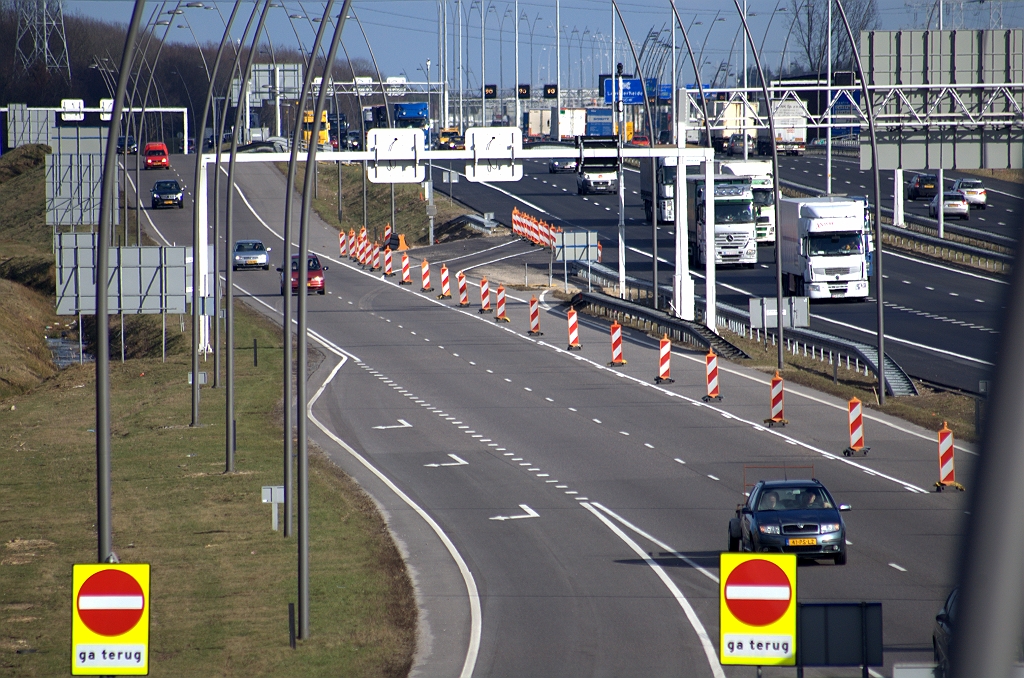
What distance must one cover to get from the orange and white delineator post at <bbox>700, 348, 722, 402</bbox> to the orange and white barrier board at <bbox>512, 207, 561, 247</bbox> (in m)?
33.1

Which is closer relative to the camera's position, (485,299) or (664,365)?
(664,365)

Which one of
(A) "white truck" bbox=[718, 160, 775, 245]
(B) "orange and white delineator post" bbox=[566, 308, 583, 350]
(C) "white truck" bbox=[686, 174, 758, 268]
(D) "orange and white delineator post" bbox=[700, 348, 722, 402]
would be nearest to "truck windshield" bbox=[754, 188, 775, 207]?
(A) "white truck" bbox=[718, 160, 775, 245]

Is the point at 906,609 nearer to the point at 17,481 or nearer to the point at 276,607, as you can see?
the point at 276,607

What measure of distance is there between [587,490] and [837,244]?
29.9 meters

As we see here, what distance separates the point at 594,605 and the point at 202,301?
85.4 ft

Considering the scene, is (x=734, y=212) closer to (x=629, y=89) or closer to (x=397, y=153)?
(x=397, y=153)

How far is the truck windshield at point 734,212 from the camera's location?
57.8 meters

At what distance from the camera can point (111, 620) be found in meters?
11.3

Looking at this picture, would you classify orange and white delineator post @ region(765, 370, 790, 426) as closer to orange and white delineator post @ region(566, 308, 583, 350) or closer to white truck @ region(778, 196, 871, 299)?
orange and white delineator post @ region(566, 308, 583, 350)

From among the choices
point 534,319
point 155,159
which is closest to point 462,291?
point 534,319

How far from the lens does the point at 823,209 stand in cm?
5084

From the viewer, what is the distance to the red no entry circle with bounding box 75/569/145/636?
11164 millimetres

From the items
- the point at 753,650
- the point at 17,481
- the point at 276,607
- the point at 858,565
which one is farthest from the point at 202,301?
the point at 753,650

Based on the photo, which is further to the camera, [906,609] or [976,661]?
[906,609]
